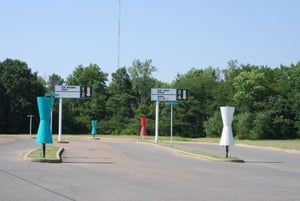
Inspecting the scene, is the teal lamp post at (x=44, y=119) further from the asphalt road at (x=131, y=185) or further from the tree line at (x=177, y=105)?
the tree line at (x=177, y=105)

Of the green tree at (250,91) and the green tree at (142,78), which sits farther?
the green tree at (142,78)

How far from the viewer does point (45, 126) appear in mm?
25516

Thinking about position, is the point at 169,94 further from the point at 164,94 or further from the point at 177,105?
the point at 177,105

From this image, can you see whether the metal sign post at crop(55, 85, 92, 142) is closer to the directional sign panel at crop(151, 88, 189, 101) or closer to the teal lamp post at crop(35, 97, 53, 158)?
the directional sign panel at crop(151, 88, 189, 101)

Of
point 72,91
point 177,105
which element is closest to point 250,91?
point 177,105

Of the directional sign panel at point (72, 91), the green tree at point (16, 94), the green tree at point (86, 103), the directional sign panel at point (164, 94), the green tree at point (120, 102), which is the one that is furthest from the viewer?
the green tree at point (120, 102)

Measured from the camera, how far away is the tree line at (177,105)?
97.1 m

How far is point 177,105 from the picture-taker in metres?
113

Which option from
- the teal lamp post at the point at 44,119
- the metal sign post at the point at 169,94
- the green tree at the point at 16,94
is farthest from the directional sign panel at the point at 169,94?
the green tree at the point at 16,94

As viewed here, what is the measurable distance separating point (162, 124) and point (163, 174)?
3445 inches

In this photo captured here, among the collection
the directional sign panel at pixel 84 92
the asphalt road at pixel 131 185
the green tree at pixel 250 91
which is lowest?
the asphalt road at pixel 131 185

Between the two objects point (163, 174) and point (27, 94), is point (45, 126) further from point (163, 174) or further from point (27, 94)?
point (27, 94)

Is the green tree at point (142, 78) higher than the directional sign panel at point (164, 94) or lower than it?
higher

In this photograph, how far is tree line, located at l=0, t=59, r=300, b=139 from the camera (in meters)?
97.1
